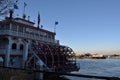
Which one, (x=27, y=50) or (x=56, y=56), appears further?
(x=56, y=56)

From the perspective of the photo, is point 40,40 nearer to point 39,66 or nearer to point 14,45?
point 14,45

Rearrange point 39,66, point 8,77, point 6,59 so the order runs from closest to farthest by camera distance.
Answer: point 8,77 → point 39,66 → point 6,59

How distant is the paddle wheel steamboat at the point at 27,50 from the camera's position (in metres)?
29.9

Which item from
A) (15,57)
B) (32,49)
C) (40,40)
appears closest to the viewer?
(15,57)

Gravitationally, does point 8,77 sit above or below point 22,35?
below

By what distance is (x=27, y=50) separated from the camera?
32.0 m

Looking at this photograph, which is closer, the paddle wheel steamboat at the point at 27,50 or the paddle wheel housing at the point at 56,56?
the paddle wheel steamboat at the point at 27,50

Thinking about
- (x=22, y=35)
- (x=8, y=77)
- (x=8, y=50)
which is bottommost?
(x=8, y=77)

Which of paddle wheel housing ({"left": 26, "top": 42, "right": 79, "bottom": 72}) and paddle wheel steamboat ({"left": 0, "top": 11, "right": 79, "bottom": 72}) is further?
paddle wheel housing ({"left": 26, "top": 42, "right": 79, "bottom": 72})

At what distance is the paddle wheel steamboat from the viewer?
2988 cm

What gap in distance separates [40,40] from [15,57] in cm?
730

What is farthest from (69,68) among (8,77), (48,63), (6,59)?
(8,77)

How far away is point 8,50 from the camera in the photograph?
2905cm

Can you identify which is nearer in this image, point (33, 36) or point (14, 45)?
point (14, 45)
